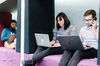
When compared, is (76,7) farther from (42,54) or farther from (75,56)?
(75,56)

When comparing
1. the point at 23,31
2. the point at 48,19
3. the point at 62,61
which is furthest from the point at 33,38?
the point at 62,61

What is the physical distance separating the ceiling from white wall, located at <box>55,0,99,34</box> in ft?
3.18

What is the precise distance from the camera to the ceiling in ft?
13.9

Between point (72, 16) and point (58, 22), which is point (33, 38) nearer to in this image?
point (58, 22)

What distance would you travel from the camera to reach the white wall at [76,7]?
331cm

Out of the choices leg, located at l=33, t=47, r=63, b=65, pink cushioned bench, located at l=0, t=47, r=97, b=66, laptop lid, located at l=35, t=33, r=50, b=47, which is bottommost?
pink cushioned bench, located at l=0, t=47, r=97, b=66

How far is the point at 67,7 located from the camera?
371cm

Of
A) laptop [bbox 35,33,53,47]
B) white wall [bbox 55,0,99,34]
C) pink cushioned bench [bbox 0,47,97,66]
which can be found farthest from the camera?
white wall [bbox 55,0,99,34]

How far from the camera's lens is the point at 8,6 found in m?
4.40

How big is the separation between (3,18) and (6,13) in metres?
0.13

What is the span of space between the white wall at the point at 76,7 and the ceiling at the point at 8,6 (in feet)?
3.18

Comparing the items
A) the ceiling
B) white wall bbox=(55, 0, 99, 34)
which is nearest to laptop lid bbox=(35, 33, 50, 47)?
white wall bbox=(55, 0, 99, 34)

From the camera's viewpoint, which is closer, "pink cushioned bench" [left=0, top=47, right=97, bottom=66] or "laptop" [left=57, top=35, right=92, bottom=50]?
"laptop" [left=57, top=35, right=92, bottom=50]

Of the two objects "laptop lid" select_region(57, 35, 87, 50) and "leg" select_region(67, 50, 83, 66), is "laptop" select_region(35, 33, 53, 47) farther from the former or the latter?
"leg" select_region(67, 50, 83, 66)
